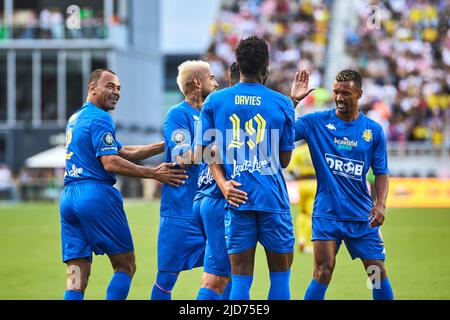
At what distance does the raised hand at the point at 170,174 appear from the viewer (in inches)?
326

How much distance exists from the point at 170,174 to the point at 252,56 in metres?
1.63

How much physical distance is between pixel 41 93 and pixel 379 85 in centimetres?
1600

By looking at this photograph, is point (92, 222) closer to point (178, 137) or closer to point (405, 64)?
point (178, 137)

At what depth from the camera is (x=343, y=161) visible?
8461 mm

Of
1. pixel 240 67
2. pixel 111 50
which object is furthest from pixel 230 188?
pixel 111 50

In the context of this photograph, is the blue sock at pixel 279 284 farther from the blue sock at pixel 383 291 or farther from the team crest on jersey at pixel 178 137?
the team crest on jersey at pixel 178 137

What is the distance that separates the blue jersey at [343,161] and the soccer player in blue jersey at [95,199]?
3.97 ft

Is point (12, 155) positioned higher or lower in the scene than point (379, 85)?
lower

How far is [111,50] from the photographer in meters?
40.9

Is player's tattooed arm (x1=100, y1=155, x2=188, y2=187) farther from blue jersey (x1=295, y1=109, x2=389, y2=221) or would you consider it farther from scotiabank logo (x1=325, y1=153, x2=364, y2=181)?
scotiabank logo (x1=325, y1=153, x2=364, y2=181)

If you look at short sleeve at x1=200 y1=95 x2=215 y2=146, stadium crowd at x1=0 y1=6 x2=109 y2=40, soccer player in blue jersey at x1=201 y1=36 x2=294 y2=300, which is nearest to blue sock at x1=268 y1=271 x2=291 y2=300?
soccer player in blue jersey at x1=201 y1=36 x2=294 y2=300

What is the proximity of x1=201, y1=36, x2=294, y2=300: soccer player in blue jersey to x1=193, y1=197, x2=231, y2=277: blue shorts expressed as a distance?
A: 1.18ft

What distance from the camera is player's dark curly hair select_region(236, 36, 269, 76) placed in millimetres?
7125
